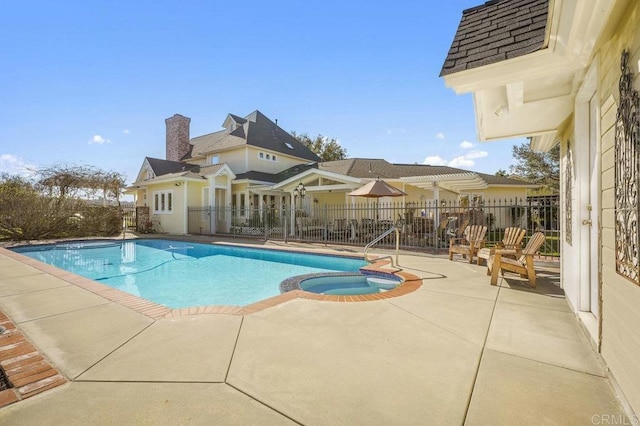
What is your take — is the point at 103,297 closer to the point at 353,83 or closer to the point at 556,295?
the point at 556,295

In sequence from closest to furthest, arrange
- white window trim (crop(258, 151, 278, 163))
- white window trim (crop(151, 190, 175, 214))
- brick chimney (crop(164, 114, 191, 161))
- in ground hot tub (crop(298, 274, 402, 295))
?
in ground hot tub (crop(298, 274, 402, 295)) → white window trim (crop(151, 190, 175, 214)) → white window trim (crop(258, 151, 278, 163)) → brick chimney (crop(164, 114, 191, 161))

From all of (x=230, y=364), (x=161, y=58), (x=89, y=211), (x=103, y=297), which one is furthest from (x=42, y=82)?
(x=230, y=364)

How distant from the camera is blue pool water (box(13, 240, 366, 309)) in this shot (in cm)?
701

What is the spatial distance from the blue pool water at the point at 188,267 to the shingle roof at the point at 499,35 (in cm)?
569

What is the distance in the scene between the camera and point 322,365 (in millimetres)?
2684

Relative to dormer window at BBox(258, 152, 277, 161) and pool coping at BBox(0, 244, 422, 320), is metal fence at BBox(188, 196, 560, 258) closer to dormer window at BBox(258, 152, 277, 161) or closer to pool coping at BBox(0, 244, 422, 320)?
pool coping at BBox(0, 244, 422, 320)

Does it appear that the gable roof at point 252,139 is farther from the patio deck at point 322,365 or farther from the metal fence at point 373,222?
the patio deck at point 322,365

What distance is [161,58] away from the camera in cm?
1277

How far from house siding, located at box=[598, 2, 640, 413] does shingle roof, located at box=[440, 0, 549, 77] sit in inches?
23.9

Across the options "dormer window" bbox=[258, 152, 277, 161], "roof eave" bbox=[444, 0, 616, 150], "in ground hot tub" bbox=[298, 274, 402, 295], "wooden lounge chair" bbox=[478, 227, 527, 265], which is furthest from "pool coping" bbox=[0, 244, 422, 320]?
"dormer window" bbox=[258, 152, 277, 161]

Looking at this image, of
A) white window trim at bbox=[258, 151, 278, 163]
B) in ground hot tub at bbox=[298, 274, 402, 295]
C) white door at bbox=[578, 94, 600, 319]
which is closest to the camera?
white door at bbox=[578, 94, 600, 319]

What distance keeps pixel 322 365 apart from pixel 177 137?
27.7 meters

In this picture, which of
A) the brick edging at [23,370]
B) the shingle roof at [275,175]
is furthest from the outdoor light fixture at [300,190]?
the brick edging at [23,370]

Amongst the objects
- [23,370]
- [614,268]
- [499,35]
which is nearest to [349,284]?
[614,268]
